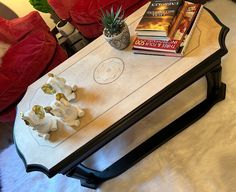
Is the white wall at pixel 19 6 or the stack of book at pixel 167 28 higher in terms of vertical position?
the white wall at pixel 19 6

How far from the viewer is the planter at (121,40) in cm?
133

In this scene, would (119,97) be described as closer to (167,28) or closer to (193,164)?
(167,28)

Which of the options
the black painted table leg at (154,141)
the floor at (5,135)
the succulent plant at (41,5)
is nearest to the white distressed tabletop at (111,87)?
the black painted table leg at (154,141)

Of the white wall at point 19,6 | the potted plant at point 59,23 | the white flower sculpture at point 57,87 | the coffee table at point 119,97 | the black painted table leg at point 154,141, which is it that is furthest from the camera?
the white wall at point 19,6

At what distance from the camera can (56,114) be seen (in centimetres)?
119

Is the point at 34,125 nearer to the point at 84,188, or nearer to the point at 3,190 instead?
the point at 84,188

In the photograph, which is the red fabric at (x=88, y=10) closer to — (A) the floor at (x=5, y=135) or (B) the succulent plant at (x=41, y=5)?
(B) the succulent plant at (x=41, y=5)

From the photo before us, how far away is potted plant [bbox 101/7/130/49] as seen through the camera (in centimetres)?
130

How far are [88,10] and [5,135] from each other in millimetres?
1203

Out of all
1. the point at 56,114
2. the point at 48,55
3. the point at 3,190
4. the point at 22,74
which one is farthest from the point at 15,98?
the point at 56,114

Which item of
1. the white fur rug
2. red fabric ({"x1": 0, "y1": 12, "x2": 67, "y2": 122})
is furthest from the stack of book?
red fabric ({"x1": 0, "y1": 12, "x2": 67, "y2": 122})

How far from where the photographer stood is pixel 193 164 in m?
1.36

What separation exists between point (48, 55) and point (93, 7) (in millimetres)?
487

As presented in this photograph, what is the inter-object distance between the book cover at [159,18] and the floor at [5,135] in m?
1.38
